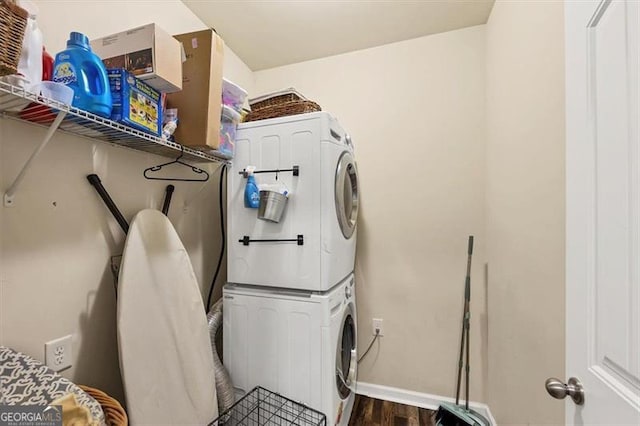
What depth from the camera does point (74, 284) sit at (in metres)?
1.16

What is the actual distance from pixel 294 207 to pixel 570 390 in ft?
3.98

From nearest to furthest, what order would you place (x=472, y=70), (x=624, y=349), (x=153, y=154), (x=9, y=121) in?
1. (x=624, y=349)
2. (x=9, y=121)
3. (x=153, y=154)
4. (x=472, y=70)

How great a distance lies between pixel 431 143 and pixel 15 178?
223 cm

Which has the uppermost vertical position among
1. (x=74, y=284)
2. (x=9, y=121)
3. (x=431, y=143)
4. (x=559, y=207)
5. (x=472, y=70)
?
(x=472, y=70)

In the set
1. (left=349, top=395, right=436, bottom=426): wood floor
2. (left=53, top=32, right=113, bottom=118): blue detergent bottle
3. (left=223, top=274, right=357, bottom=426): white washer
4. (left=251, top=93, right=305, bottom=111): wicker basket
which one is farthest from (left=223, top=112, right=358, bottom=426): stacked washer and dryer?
(left=53, top=32, right=113, bottom=118): blue detergent bottle

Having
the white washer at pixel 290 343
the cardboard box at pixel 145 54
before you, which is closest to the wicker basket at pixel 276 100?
the cardboard box at pixel 145 54

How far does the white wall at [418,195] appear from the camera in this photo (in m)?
2.07

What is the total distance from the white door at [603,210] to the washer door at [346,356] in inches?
42.7

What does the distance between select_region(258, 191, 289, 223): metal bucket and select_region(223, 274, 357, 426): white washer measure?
0.41m

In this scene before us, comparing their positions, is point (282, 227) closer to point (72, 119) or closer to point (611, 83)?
point (72, 119)

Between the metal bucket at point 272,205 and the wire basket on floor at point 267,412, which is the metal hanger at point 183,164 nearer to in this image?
the metal bucket at point 272,205

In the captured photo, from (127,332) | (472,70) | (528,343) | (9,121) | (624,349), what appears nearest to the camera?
(624,349)

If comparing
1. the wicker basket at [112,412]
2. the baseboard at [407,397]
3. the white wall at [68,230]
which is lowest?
the baseboard at [407,397]

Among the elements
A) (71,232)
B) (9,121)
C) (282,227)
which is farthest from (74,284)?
(282,227)
